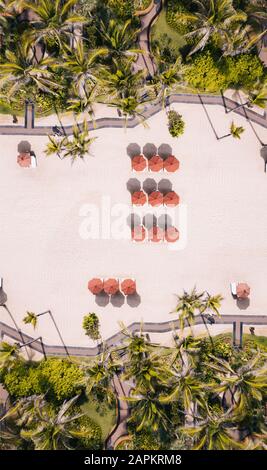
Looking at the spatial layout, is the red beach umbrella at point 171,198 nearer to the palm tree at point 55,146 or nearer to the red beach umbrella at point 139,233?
the red beach umbrella at point 139,233

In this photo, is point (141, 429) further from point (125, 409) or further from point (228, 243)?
point (228, 243)

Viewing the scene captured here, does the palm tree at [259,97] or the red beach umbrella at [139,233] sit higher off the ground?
the palm tree at [259,97]

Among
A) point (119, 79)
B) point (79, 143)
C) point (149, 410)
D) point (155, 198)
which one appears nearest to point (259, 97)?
point (119, 79)

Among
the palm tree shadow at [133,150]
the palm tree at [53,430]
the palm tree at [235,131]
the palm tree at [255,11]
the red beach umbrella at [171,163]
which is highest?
the palm tree at [255,11]

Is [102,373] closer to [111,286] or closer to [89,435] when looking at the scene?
[89,435]

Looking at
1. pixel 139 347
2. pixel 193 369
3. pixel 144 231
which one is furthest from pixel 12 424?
pixel 144 231

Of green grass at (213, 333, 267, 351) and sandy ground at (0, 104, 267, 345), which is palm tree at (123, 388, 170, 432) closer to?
sandy ground at (0, 104, 267, 345)

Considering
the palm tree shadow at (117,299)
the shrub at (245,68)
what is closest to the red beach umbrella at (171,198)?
the palm tree shadow at (117,299)
